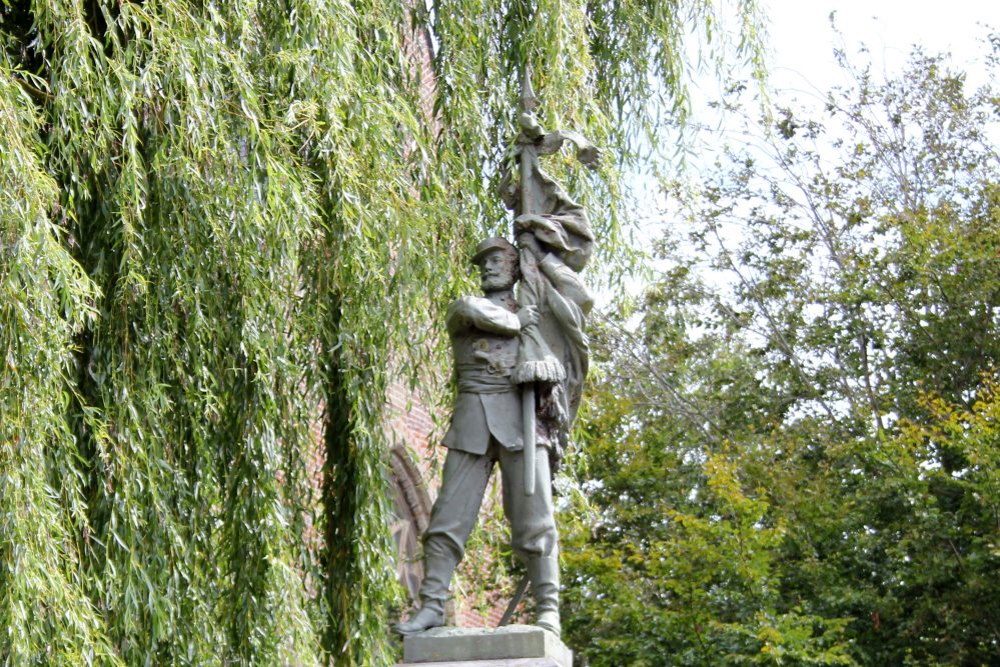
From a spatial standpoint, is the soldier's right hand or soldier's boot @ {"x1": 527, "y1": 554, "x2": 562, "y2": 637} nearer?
soldier's boot @ {"x1": 527, "y1": 554, "x2": 562, "y2": 637}

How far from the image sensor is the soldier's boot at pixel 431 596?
251 inches

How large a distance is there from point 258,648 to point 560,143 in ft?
8.44

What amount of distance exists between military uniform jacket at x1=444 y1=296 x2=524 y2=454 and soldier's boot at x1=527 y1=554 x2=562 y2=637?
44 cm

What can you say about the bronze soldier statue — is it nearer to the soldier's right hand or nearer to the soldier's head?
the soldier's right hand

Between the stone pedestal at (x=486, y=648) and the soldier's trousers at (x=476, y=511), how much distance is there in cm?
29

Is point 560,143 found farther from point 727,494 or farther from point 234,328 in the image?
point 727,494

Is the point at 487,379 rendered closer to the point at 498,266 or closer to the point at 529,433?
the point at 529,433

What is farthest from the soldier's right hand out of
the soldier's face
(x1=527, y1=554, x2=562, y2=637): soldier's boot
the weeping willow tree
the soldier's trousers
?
the weeping willow tree

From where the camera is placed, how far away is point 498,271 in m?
Answer: 7.00

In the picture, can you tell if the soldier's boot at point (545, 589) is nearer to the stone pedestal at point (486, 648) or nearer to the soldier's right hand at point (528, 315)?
the stone pedestal at point (486, 648)

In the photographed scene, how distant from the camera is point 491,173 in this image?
33.8 ft

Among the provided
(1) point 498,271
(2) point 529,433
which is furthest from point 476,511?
(1) point 498,271

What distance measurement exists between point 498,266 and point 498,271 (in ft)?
0.06

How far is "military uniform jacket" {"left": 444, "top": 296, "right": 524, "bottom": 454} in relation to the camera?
665 cm
